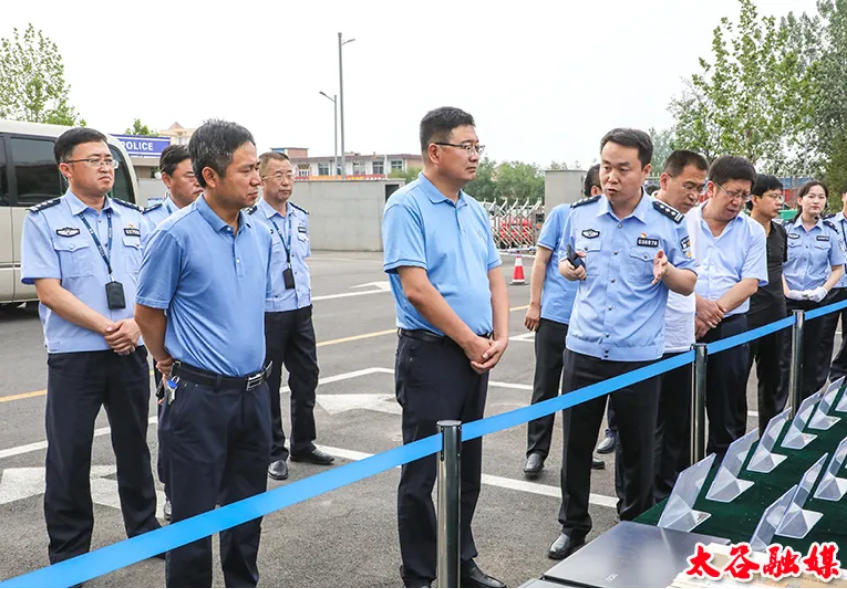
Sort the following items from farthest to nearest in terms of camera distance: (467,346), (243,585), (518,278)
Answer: (518,278), (467,346), (243,585)

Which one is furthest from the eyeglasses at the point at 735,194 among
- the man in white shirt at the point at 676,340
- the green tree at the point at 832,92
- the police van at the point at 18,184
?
the green tree at the point at 832,92

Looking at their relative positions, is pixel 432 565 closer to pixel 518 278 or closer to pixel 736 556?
pixel 736 556

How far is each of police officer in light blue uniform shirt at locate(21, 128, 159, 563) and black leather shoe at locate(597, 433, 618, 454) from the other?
10.4 ft

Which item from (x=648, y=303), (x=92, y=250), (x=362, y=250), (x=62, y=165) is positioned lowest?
(x=362, y=250)

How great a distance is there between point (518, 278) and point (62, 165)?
49.2ft

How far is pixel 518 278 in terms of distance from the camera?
18562mm

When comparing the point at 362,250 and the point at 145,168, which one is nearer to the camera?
the point at 362,250

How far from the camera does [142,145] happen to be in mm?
35375

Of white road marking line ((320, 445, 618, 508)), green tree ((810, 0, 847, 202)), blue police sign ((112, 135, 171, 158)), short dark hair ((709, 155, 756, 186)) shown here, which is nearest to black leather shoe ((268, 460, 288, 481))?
white road marking line ((320, 445, 618, 508))

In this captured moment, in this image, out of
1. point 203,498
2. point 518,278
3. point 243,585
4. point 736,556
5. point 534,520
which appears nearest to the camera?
point 736,556

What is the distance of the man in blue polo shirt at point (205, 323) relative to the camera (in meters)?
3.13

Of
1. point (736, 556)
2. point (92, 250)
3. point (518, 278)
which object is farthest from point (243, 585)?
point (518, 278)

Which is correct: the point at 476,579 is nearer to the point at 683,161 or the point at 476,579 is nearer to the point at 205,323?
the point at 205,323

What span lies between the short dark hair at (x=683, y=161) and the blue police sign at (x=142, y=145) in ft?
106
